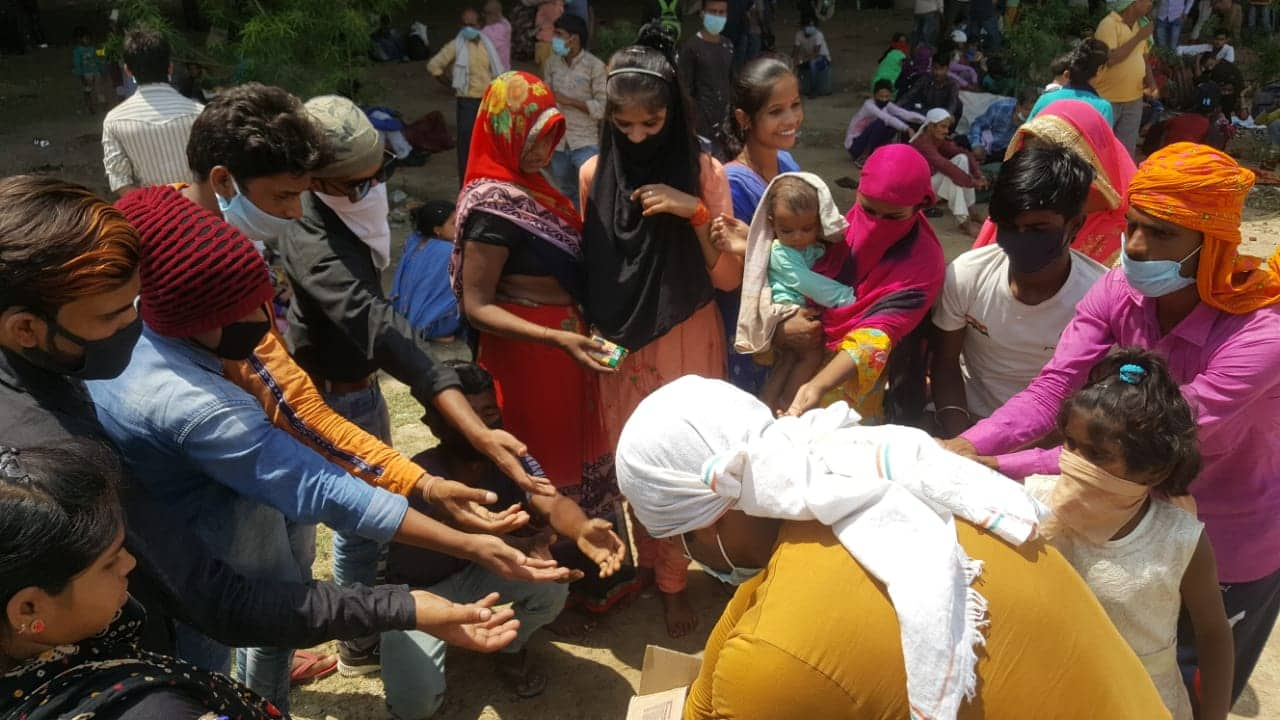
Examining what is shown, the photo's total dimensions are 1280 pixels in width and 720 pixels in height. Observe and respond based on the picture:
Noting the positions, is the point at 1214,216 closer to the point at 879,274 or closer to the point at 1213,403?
the point at 1213,403

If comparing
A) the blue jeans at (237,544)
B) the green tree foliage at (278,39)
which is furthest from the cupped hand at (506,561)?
the green tree foliage at (278,39)

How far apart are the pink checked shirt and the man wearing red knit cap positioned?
158 centimetres

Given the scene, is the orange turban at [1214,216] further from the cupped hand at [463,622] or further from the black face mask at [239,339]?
the black face mask at [239,339]

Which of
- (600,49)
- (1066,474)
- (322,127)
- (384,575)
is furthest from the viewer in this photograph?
(600,49)

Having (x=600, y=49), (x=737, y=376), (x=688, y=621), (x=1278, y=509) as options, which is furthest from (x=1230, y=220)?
(x=600, y=49)

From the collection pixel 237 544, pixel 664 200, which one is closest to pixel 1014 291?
pixel 664 200

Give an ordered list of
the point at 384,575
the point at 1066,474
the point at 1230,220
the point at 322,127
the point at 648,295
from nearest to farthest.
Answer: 1. the point at 1066,474
2. the point at 1230,220
3. the point at 322,127
4. the point at 648,295
5. the point at 384,575

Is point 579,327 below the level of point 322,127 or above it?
below

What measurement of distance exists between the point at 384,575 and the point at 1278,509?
2.71 metres

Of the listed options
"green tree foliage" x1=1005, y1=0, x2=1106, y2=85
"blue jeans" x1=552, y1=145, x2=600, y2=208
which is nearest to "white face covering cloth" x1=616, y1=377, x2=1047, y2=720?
"blue jeans" x1=552, y1=145, x2=600, y2=208

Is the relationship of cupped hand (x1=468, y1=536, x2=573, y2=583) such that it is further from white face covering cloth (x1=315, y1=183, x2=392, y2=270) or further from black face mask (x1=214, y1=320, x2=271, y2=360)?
white face covering cloth (x1=315, y1=183, x2=392, y2=270)

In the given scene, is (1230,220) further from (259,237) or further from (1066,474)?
(259,237)

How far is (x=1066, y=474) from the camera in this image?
195 cm

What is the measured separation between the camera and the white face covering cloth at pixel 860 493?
1.39 meters
